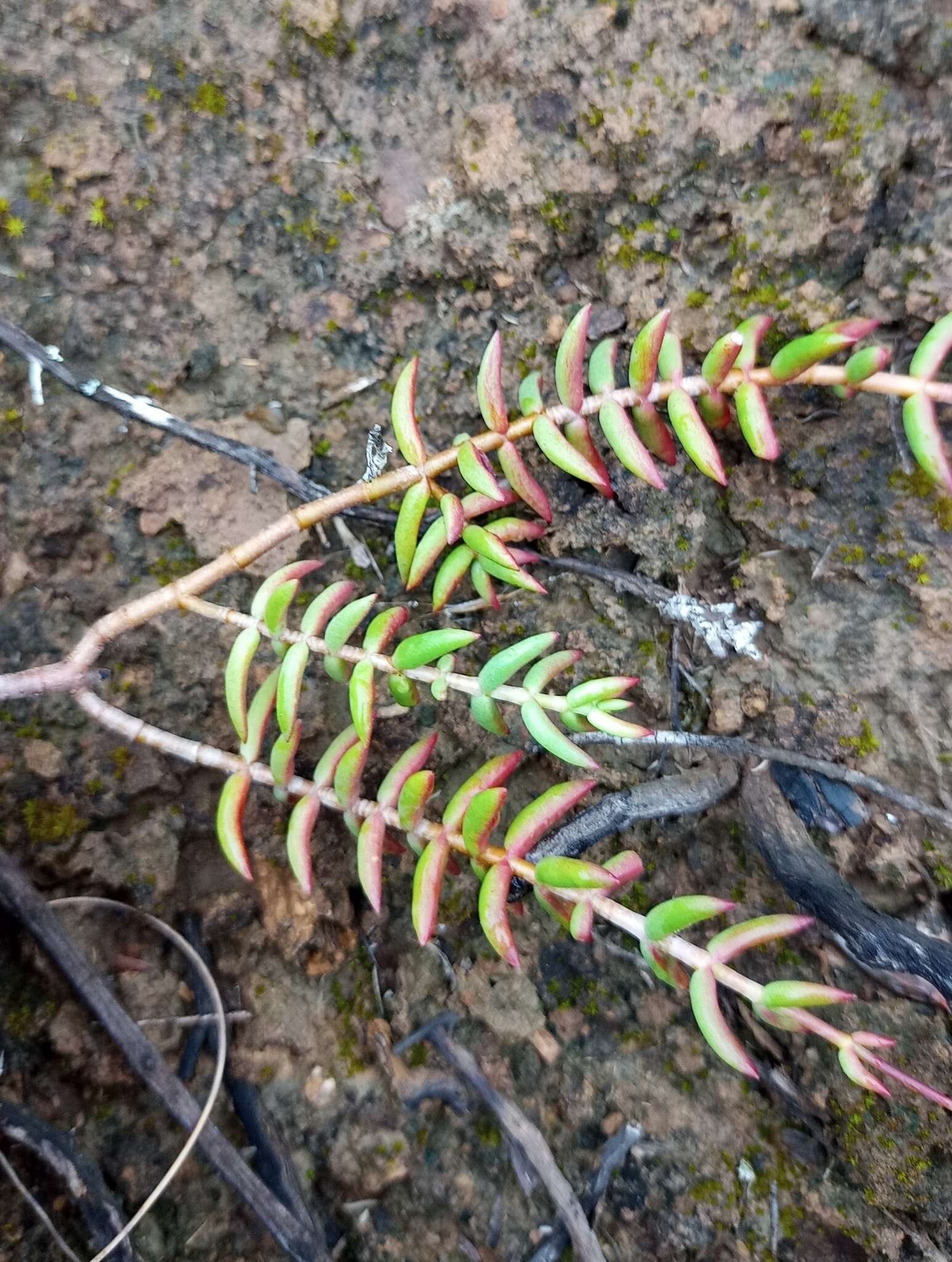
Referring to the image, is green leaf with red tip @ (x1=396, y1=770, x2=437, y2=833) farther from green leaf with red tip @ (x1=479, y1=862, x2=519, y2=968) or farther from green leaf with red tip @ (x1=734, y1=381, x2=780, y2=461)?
green leaf with red tip @ (x1=734, y1=381, x2=780, y2=461)

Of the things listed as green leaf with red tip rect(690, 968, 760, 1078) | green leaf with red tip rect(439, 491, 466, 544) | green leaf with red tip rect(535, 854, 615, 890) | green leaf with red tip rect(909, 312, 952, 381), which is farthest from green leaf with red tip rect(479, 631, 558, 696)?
green leaf with red tip rect(909, 312, 952, 381)

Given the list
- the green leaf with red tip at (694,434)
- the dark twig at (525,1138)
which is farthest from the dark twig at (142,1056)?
the green leaf with red tip at (694,434)

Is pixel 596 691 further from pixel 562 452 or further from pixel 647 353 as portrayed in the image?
pixel 647 353

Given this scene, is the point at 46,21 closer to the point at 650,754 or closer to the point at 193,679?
the point at 193,679

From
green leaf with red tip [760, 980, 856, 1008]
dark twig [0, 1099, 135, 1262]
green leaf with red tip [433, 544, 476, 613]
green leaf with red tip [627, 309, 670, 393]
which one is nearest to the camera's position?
green leaf with red tip [760, 980, 856, 1008]

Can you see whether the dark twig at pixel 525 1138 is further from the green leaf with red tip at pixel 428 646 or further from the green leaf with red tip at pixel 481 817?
the green leaf with red tip at pixel 428 646

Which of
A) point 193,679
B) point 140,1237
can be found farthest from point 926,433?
point 140,1237
